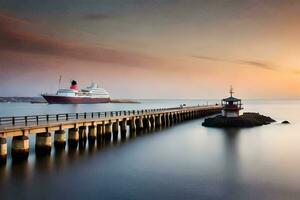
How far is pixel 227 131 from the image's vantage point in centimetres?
5138

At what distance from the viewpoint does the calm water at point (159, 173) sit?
64.2 ft

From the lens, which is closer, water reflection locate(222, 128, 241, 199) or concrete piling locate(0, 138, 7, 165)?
water reflection locate(222, 128, 241, 199)

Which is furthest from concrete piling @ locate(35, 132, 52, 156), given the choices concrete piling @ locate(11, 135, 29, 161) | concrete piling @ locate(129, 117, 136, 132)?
concrete piling @ locate(129, 117, 136, 132)

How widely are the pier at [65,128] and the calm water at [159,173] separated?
1239 mm

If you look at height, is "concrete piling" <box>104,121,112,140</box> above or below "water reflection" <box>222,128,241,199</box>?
above

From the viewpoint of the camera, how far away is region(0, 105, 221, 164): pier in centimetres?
2620

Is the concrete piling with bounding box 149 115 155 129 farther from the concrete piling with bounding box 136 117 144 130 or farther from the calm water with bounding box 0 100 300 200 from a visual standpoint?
the calm water with bounding box 0 100 300 200

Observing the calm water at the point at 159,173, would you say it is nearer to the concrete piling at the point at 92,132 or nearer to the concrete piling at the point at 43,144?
the concrete piling at the point at 43,144

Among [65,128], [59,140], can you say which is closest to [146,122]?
[65,128]

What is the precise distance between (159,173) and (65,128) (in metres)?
11.7

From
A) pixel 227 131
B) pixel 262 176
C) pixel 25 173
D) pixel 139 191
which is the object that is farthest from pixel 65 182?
pixel 227 131

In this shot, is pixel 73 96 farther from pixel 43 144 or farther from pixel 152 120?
pixel 43 144

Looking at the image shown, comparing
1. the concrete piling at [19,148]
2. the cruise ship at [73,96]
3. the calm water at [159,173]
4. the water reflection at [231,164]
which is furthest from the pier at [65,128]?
the cruise ship at [73,96]

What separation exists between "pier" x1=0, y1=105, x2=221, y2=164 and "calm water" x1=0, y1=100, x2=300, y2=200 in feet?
4.06
